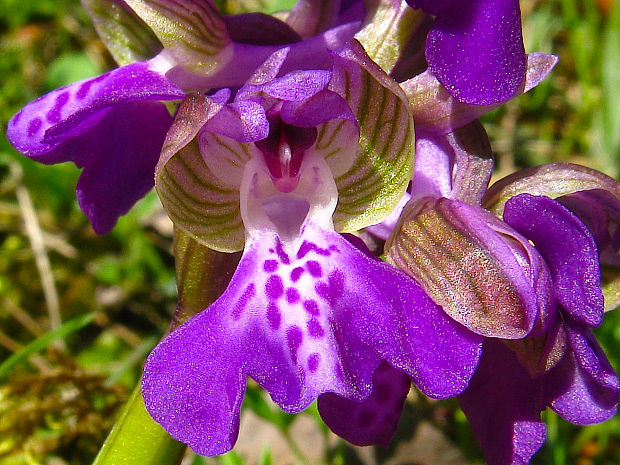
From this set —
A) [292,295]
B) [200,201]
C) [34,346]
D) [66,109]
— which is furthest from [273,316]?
[34,346]

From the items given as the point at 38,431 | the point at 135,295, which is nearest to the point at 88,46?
the point at 135,295

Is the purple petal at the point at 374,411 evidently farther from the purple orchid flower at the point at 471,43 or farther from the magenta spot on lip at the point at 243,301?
the purple orchid flower at the point at 471,43

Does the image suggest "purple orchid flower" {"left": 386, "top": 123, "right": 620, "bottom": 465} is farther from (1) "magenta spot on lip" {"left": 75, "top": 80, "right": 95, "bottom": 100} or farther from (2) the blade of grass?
(2) the blade of grass

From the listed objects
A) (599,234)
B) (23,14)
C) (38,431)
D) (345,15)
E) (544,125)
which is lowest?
(544,125)

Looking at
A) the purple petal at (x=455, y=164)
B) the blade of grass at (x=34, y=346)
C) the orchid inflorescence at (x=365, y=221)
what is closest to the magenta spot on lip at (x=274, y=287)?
the orchid inflorescence at (x=365, y=221)

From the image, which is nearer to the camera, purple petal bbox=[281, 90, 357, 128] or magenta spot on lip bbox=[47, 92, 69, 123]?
purple petal bbox=[281, 90, 357, 128]

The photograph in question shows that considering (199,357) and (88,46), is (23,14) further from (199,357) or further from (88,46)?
(199,357)

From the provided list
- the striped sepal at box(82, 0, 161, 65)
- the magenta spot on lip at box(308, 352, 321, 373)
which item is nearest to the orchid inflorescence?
the magenta spot on lip at box(308, 352, 321, 373)

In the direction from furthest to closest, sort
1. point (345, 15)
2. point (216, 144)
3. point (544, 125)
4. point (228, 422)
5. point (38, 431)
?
1. point (544, 125)
2. point (38, 431)
3. point (345, 15)
4. point (216, 144)
5. point (228, 422)
